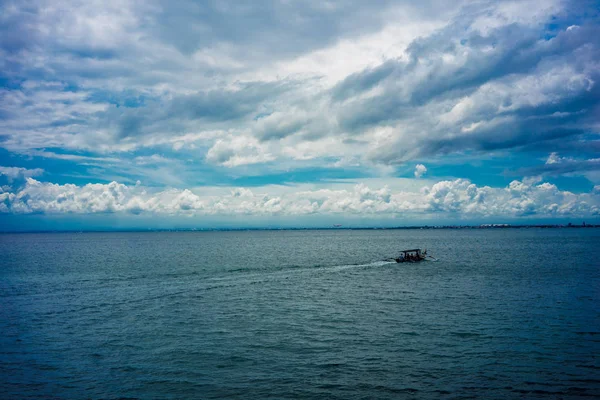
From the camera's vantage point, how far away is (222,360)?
95.3 feet

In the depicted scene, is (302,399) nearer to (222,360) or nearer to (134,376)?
(222,360)

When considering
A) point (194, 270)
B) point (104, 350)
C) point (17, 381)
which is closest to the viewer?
point (17, 381)

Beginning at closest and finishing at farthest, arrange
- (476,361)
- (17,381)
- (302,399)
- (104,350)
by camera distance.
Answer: (302,399) → (17,381) → (476,361) → (104,350)

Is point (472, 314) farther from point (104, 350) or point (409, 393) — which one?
point (104, 350)

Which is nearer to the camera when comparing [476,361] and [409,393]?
[409,393]

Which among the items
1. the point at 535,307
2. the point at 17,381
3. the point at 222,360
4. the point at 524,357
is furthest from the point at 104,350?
the point at 535,307

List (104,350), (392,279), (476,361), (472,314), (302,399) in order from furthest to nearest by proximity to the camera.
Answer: (392,279), (472,314), (104,350), (476,361), (302,399)

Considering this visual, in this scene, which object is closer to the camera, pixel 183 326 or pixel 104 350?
pixel 104 350

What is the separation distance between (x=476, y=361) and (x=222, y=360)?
18734 millimetres

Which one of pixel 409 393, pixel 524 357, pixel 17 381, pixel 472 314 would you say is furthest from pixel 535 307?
pixel 17 381

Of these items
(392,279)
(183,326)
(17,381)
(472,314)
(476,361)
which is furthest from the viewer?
(392,279)

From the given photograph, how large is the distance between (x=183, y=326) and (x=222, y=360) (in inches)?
423

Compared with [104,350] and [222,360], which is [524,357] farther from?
[104,350]

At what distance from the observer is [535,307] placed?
44.3 m
